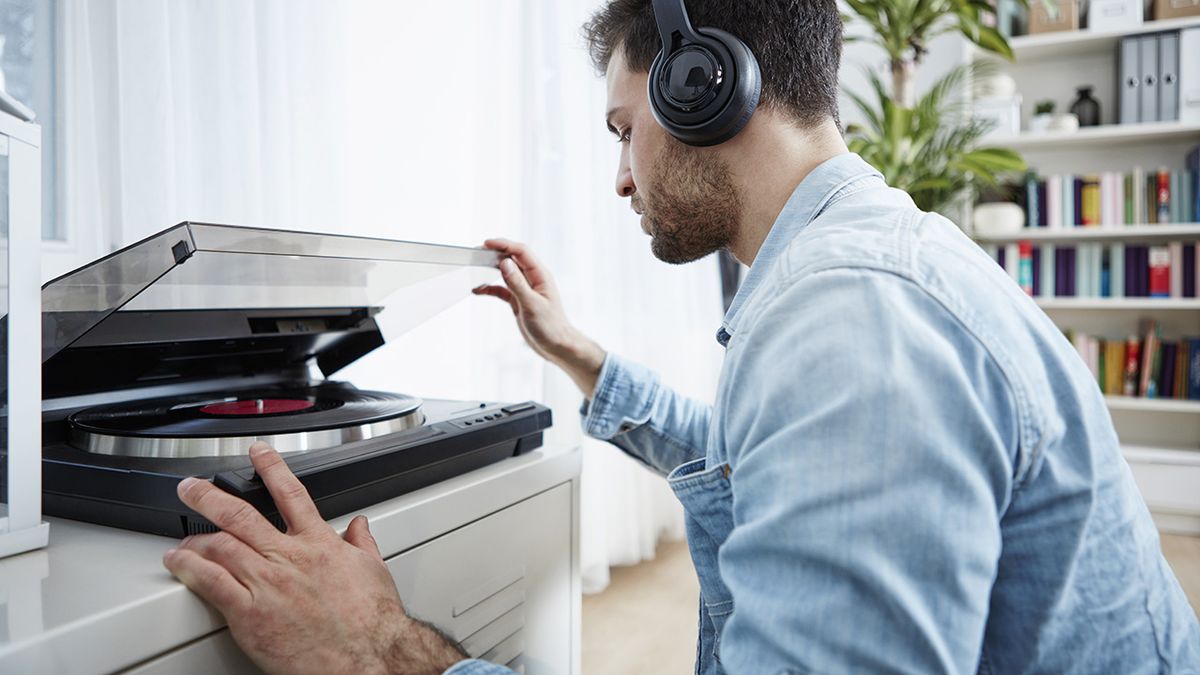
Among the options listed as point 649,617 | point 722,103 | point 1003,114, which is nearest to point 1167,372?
point 1003,114

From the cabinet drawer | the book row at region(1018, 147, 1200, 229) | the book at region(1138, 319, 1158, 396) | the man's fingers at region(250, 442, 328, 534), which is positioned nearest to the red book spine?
the book row at region(1018, 147, 1200, 229)

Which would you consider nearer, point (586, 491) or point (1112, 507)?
point (1112, 507)

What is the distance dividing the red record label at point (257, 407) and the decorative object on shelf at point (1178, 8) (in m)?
→ 3.66

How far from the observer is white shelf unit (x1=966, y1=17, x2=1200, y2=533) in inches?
124

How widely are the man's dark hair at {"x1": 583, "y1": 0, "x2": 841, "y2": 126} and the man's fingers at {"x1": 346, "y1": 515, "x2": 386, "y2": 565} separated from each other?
0.55 meters

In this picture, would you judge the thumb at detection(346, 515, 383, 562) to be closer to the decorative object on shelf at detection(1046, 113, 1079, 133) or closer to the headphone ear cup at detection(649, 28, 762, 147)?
the headphone ear cup at detection(649, 28, 762, 147)

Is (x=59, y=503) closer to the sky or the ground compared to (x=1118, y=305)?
closer to the ground

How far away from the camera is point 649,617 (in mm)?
2254

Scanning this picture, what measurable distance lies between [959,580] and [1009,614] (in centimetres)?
15

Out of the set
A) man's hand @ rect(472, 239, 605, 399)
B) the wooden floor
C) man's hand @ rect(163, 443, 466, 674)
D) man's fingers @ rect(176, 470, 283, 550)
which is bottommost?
the wooden floor

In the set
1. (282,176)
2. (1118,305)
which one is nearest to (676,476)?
(282,176)

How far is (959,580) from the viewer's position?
45cm

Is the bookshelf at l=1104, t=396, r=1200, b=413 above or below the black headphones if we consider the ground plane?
below

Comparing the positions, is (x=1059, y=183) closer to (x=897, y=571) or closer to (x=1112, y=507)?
(x=1112, y=507)
